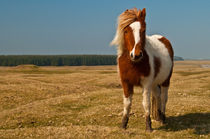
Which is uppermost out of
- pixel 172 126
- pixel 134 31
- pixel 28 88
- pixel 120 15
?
pixel 120 15

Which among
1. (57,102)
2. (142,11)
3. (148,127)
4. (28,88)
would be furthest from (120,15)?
(28,88)

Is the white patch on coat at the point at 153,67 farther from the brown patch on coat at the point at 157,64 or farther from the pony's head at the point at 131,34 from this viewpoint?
the pony's head at the point at 131,34

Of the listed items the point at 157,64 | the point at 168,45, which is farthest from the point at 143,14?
the point at 168,45

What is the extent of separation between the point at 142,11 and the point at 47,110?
1166cm

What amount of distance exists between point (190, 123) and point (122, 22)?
289 inches

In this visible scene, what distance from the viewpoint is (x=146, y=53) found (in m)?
10.7

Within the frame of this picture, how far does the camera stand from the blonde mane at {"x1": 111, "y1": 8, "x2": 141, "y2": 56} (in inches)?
405

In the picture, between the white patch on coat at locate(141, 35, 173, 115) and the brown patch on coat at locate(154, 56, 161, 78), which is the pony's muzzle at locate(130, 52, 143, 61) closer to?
the white patch on coat at locate(141, 35, 173, 115)

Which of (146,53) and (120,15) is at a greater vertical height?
(120,15)

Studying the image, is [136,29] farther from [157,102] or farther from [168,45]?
[157,102]

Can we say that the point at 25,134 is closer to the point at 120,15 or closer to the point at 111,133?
the point at 111,133

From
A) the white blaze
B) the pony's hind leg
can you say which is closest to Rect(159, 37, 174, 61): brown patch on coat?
the pony's hind leg

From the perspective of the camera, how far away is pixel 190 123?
13547 mm

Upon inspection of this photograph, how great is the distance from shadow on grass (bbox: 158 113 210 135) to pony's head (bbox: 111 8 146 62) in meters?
4.94
